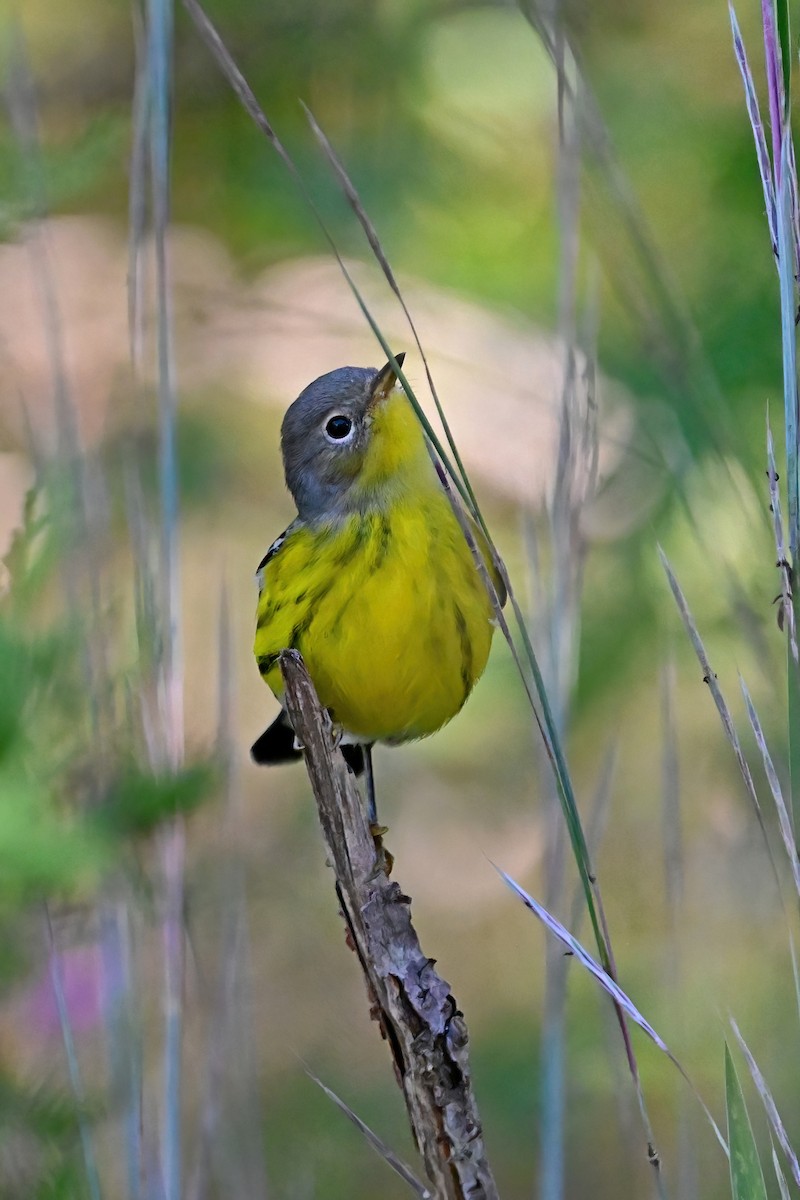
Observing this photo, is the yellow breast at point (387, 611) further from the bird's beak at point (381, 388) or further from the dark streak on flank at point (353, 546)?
the bird's beak at point (381, 388)

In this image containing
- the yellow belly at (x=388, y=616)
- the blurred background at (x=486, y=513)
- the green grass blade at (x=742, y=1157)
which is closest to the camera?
the green grass blade at (x=742, y=1157)

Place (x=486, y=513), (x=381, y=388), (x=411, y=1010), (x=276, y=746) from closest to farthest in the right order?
(x=411, y=1010) → (x=381, y=388) → (x=276, y=746) → (x=486, y=513)

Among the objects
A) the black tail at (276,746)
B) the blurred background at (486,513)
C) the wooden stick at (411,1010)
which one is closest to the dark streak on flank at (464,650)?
A: the blurred background at (486,513)

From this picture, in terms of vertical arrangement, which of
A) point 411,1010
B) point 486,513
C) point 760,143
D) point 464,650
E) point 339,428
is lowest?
point 411,1010

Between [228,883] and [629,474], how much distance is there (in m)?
1.09

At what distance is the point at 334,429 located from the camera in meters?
2.37

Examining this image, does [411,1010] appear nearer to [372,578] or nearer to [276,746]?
[372,578]

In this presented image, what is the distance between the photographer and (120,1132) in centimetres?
207

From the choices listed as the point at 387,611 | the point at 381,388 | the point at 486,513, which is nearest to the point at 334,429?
the point at 381,388

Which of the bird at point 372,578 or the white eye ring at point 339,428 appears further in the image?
the white eye ring at point 339,428

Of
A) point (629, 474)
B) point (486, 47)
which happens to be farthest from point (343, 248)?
point (629, 474)

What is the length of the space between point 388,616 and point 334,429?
1.53 feet

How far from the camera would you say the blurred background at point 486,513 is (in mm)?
1793

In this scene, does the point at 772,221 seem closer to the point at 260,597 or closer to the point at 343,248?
the point at 260,597
